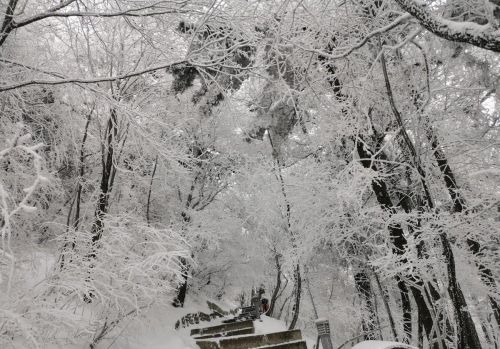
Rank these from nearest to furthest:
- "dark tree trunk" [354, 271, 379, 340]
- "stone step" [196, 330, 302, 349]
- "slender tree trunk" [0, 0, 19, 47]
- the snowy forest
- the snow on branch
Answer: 1. the snow on branch
2. "slender tree trunk" [0, 0, 19, 47]
3. the snowy forest
4. "stone step" [196, 330, 302, 349]
5. "dark tree trunk" [354, 271, 379, 340]

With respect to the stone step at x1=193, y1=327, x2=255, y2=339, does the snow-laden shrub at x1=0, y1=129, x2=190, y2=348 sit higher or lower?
higher

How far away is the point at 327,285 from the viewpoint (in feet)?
58.0

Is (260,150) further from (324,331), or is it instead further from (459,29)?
(459,29)

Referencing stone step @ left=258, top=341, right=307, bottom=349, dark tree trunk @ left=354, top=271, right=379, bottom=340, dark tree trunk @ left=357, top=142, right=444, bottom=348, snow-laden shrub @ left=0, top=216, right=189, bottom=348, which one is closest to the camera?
snow-laden shrub @ left=0, top=216, right=189, bottom=348

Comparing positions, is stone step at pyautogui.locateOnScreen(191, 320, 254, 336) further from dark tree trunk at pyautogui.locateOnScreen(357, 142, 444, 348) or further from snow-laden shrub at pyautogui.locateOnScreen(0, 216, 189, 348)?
dark tree trunk at pyautogui.locateOnScreen(357, 142, 444, 348)

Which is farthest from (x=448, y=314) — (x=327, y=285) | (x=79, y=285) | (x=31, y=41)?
(x=327, y=285)

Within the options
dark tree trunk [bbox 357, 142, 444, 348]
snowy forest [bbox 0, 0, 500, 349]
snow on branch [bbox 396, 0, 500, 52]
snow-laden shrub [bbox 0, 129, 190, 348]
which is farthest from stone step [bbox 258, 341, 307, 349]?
snow on branch [bbox 396, 0, 500, 52]

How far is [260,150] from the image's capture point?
1698cm

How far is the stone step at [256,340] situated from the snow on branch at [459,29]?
822 centimetres

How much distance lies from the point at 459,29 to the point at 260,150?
14300 mm

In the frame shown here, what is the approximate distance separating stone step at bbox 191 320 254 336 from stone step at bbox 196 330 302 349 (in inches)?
120

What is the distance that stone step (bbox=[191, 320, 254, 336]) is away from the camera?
505 inches

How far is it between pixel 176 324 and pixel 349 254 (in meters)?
6.59

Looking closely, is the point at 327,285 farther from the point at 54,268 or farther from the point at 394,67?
the point at 54,268
